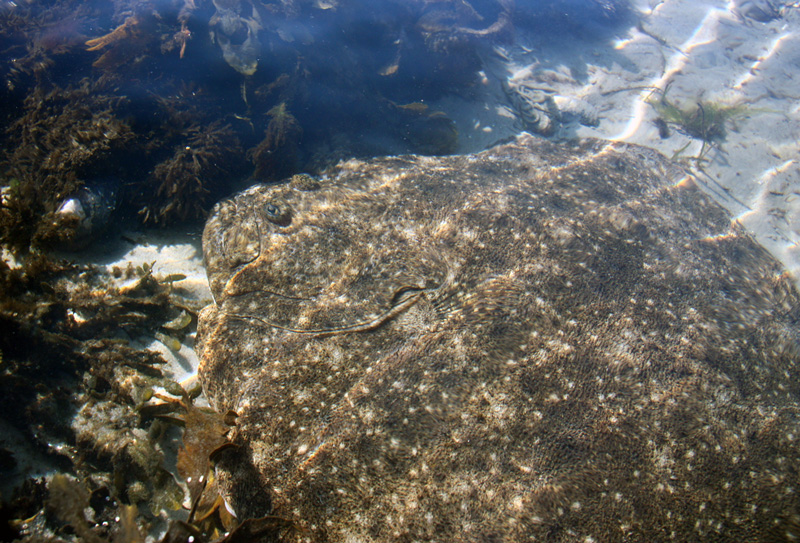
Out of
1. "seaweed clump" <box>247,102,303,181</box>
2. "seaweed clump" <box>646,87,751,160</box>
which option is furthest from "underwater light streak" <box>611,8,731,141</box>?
"seaweed clump" <box>247,102,303,181</box>

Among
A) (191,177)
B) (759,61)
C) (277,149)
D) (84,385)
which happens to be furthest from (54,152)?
(759,61)

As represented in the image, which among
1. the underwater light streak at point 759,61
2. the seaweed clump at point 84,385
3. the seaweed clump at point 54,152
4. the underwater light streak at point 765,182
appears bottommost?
the seaweed clump at point 84,385

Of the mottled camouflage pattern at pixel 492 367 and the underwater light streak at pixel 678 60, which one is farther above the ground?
the underwater light streak at pixel 678 60

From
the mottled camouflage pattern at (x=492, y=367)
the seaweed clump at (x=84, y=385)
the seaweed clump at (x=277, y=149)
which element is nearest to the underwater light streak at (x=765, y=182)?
the mottled camouflage pattern at (x=492, y=367)

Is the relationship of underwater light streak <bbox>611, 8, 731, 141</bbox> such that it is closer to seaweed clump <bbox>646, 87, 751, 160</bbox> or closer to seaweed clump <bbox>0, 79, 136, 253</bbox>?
seaweed clump <bbox>646, 87, 751, 160</bbox>

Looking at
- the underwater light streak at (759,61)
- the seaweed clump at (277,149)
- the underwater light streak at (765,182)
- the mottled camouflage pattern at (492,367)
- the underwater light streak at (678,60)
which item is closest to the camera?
the mottled camouflage pattern at (492,367)

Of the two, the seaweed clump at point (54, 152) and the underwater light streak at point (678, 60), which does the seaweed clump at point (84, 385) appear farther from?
the underwater light streak at point (678, 60)

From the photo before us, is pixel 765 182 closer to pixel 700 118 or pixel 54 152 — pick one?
pixel 700 118
